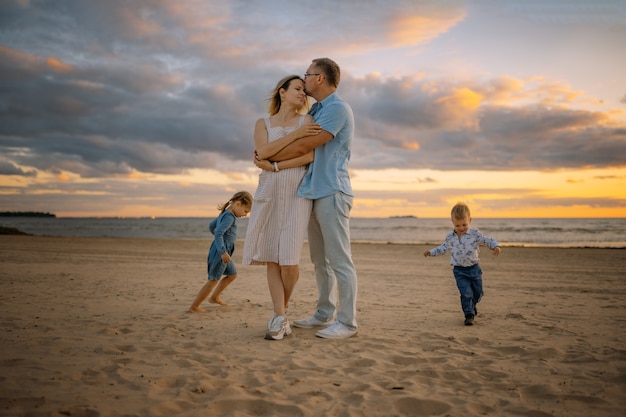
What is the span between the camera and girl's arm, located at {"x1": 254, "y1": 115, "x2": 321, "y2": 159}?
4.17 meters

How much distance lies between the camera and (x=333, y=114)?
422cm

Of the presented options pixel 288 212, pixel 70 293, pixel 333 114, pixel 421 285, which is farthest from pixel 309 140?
pixel 421 285

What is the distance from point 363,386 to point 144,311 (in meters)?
3.71

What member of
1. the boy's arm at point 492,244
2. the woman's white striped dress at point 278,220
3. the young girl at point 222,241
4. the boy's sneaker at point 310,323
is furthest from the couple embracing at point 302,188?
the boy's arm at point 492,244

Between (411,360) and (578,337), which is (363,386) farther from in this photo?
(578,337)

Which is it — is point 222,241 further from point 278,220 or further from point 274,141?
point 274,141

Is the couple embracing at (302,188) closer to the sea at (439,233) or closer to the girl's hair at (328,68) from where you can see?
the girl's hair at (328,68)

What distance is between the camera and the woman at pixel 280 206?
429 cm

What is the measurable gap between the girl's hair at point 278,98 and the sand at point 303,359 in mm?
2291

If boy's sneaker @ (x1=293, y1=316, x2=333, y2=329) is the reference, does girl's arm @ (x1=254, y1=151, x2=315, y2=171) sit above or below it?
above

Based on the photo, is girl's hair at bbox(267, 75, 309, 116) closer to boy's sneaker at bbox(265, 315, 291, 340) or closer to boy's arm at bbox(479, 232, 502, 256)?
boy's sneaker at bbox(265, 315, 291, 340)

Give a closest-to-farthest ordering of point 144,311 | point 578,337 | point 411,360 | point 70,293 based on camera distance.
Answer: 1. point 411,360
2. point 578,337
3. point 144,311
4. point 70,293

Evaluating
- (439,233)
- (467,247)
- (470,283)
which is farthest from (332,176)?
(439,233)

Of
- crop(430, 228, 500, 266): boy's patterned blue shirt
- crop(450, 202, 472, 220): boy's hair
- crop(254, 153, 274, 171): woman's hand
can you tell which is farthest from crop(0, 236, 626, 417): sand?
crop(254, 153, 274, 171): woman's hand
